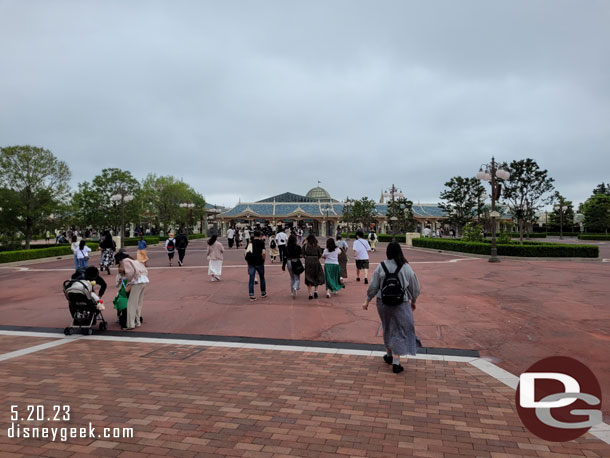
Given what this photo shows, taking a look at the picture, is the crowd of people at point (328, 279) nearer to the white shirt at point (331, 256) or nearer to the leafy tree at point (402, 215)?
the white shirt at point (331, 256)

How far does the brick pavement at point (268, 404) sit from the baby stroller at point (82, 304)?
1.08m

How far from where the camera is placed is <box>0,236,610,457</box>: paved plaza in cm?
313

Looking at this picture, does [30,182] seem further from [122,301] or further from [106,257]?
[122,301]

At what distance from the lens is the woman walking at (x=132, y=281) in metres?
6.63

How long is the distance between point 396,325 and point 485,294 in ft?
19.9

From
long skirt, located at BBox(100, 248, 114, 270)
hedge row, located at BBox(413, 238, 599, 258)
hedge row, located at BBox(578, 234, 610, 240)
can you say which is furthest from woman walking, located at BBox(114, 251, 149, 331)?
hedge row, located at BBox(578, 234, 610, 240)

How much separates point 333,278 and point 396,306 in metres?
4.40

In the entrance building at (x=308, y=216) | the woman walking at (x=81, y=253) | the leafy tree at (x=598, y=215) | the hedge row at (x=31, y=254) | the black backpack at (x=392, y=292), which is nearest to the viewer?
the black backpack at (x=392, y=292)

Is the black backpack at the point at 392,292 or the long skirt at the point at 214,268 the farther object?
the long skirt at the point at 214,268

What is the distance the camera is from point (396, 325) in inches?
185

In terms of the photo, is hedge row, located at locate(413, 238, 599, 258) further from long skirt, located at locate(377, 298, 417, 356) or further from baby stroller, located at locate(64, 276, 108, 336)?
baby stroller, located at locate(64, 276, 108, 336)

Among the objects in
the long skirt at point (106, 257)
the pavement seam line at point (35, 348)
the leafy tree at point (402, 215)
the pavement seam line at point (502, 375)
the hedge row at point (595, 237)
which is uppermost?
the leafy tree at point (402, 215)

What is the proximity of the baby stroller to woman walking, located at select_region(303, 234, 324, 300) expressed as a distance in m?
4.32

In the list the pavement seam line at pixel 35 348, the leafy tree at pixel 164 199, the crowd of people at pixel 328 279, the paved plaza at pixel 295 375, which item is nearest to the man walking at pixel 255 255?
the crowd of people at pixel 328 279
